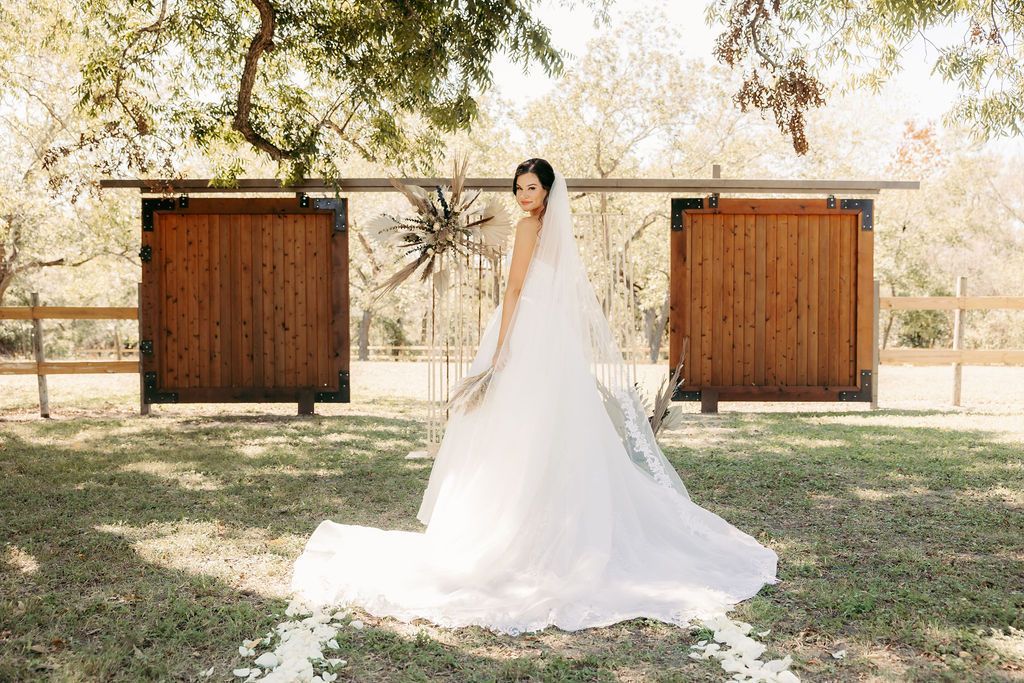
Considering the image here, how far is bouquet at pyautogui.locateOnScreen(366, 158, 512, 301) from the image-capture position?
5387mm

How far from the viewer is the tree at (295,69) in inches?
287

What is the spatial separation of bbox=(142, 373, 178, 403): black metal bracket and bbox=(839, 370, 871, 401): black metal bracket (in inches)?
287

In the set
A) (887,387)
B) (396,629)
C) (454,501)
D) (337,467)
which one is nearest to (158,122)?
(337,467)

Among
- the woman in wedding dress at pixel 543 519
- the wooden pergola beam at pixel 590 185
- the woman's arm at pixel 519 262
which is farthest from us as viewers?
the wooden pergola beam at pixel 590 185

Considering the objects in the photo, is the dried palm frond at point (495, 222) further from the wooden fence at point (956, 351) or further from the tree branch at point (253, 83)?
the wooden fence at point (956, 351)

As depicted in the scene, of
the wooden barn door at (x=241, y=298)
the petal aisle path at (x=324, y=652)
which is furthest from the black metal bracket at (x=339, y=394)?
the petal aisle path at (x=324, y=652)

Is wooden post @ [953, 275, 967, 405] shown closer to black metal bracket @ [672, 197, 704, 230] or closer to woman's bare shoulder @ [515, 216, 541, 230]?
black metal bracket @ [672, 197, 704, 230]

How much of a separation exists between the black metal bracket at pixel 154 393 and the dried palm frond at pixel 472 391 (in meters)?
5.84

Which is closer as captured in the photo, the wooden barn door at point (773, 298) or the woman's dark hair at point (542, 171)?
the woman's dark hair at point (542, 171)

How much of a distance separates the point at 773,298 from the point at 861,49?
2.64 meters

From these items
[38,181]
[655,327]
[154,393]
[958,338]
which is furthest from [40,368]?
[655,327]

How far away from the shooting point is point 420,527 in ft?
13.6

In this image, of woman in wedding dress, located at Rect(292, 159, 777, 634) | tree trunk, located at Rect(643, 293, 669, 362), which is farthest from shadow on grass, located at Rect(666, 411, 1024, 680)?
tree trunk, located at Rect(643, 293, 669, 362)

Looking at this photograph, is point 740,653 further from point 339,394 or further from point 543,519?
point 339,394
